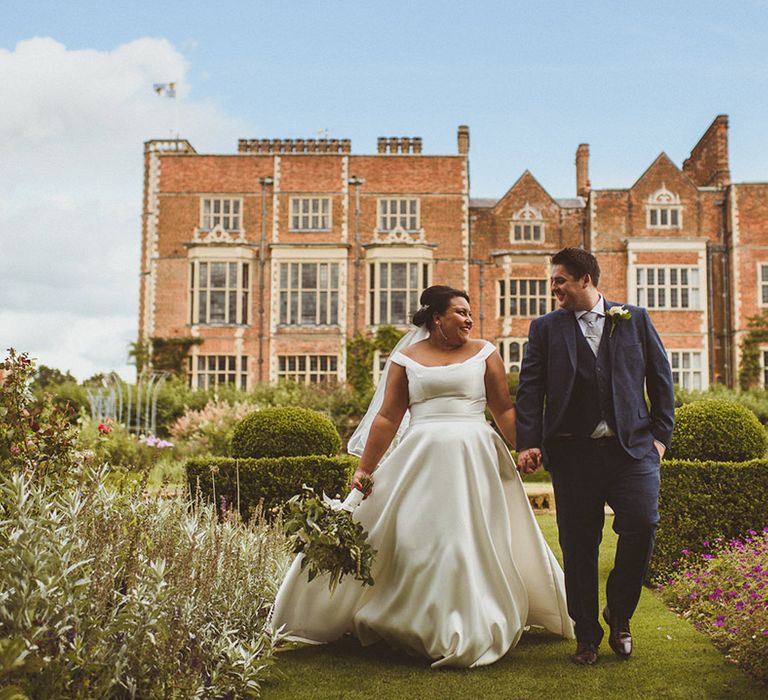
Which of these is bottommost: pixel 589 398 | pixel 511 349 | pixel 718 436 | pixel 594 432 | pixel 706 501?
pixel 706 501

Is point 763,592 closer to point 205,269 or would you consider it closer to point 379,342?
point 379,342

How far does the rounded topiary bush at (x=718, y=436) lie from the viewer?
→ 24.3 ft

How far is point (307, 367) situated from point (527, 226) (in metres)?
8.72

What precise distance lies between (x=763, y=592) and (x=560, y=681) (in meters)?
1.48

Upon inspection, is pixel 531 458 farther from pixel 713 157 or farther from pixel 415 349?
pixel 713 157

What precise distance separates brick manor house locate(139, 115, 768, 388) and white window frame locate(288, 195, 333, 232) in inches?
2.0

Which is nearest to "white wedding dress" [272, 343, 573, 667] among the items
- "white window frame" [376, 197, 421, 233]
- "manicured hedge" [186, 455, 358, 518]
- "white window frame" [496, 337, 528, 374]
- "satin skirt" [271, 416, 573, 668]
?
"satin skirt" [271, 416, 573, 668]

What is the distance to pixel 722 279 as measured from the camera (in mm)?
27344

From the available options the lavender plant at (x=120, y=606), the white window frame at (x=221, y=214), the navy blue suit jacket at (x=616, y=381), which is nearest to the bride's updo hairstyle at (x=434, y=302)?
the navy blue suit jacket at (x=616, y=381)

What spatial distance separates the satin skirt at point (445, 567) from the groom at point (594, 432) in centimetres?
32

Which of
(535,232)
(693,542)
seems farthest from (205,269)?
(693,542)

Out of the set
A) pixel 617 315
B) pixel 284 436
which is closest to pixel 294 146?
pixel 284 436

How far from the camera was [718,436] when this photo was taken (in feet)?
24.3

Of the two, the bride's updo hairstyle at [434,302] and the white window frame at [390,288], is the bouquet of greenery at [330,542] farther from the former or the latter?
the white window frame at [390,288]
